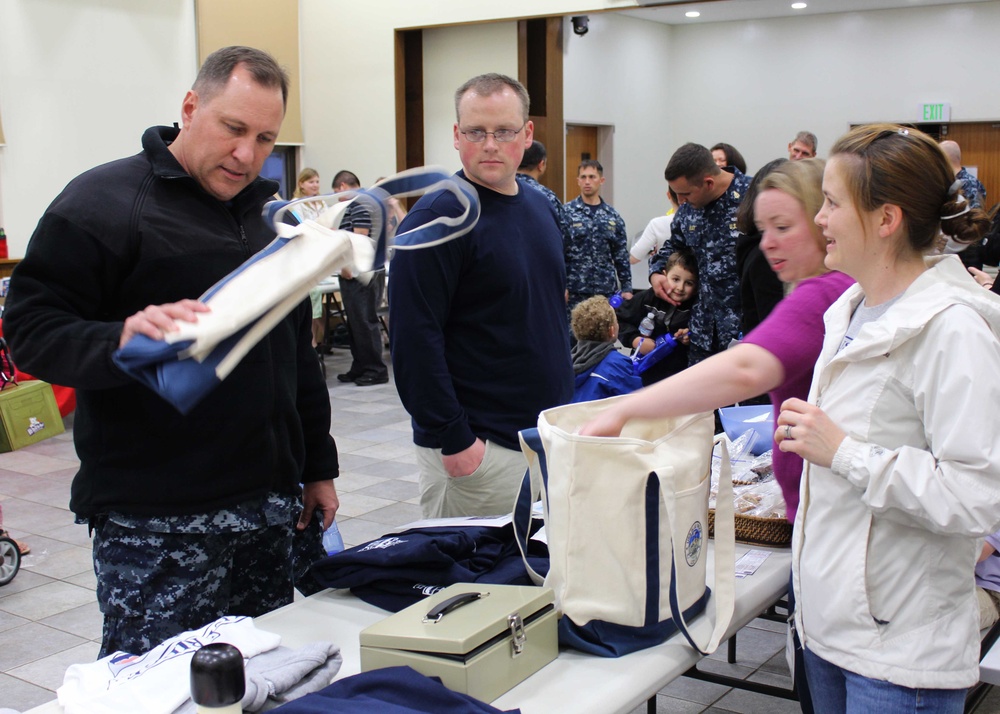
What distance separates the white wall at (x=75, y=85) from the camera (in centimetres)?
845

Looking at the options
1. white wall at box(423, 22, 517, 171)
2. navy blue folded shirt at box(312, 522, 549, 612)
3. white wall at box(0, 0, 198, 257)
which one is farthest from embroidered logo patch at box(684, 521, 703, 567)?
white wall at box(423, 22, 517, 171)

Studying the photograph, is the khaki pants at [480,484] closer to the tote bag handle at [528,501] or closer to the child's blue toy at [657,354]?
the tote bag handle at [528,501]

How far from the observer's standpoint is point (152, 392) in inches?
73.4

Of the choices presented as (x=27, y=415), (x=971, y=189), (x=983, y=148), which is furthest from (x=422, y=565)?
(x=983, y=148)

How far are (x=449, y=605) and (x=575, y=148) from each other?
11.4m

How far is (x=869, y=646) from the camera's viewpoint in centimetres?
157

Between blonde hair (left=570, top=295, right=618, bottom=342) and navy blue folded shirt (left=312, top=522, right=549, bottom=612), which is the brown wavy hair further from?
blonde hair (left=570, top=295, right=618, bottom=342)

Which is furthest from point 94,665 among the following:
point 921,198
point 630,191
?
point 630,191

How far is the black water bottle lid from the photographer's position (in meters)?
1.17

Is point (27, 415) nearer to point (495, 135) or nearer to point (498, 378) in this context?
point (498, 378)

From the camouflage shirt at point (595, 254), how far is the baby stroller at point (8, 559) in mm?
4019


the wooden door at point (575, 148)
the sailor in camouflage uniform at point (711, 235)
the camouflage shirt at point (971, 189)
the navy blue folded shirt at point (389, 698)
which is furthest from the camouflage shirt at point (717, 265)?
the wooden door at point (575, 148)

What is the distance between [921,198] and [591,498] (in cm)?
72

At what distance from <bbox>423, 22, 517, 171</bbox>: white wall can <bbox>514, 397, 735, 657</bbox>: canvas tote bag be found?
30.5 ft
